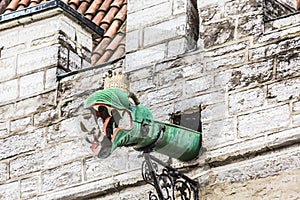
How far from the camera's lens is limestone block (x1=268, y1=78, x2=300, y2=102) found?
7587mm

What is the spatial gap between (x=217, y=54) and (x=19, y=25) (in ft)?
4.69

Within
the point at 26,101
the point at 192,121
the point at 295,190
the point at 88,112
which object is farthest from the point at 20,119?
the point at 295,190

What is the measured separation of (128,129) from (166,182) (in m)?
0.44

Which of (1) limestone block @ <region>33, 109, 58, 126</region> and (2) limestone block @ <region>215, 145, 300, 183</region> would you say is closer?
(2) limestone block @ <region>215, 145, 300, 183</region>

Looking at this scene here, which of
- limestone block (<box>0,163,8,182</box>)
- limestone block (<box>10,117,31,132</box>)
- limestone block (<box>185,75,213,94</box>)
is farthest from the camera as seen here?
limestone block (<box>10,117,31,132</box>)

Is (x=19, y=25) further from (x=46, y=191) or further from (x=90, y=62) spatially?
(x=46, y=191)

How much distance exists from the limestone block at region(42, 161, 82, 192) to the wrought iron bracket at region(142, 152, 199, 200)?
0.56 m

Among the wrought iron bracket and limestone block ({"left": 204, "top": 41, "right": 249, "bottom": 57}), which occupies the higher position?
limestone block ({"left": 204, "top": 41, "right": 249, "bottom": 57})

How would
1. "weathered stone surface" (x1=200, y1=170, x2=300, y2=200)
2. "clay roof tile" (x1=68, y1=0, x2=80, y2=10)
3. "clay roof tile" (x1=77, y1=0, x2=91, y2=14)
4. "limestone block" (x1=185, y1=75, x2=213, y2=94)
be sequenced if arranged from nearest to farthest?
1. "weathered stone surface" (x1=200, y1=170, x2=300, y2=200)
2. "limestone block" (x1=185, y1=75, x2=213, y2=94)
3. "clay roof tile" (x1=77, y1=0, x2=91, y2=14)
4. "clay roof tile" (x1=68, y1=0, x2=80, y2=10)

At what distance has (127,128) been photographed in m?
7.27

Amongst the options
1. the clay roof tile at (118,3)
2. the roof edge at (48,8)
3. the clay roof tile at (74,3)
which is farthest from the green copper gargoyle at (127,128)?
the clay roof tile at (74,3)

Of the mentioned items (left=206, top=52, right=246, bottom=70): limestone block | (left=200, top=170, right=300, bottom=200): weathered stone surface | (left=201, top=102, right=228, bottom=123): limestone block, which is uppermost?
(left=206, top=52, right=246, bottom=70): limestone block

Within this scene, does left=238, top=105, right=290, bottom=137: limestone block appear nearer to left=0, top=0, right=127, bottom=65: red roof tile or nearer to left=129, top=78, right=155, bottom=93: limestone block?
left=129, top=78, right=155, bottom=93: limestone block

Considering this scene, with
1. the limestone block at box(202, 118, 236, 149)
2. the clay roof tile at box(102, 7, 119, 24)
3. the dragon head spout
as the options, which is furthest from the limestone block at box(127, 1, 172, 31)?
the clay roof tile at box(102, 7, 119, 24)
